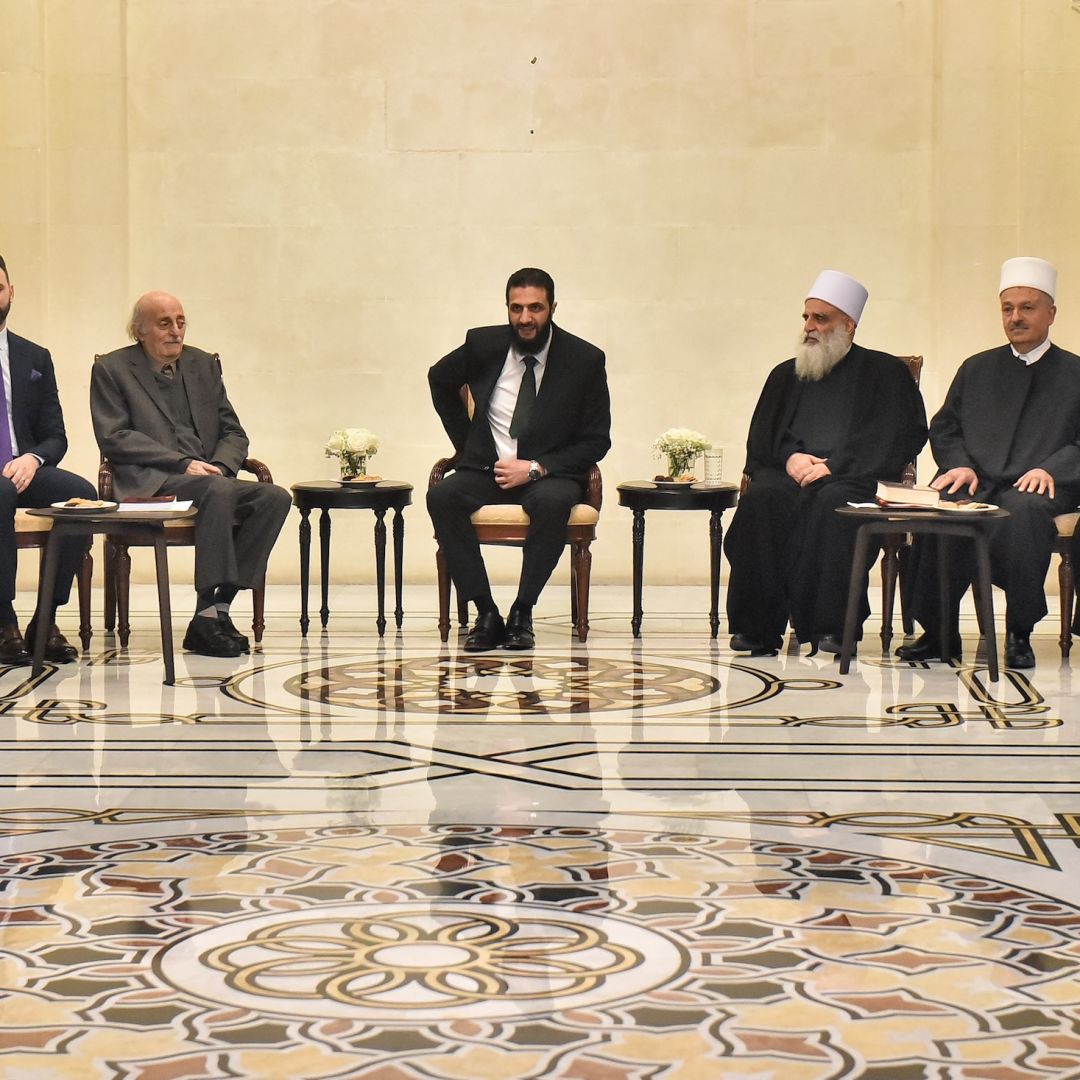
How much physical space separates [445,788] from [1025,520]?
8.78ft

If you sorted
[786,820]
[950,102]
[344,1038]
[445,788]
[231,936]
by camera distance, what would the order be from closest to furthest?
[344,1038], [231,936], [786,820], [445,788], [950,102]

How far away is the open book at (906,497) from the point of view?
5.39 meters

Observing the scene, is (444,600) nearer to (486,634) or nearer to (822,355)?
(486,634)

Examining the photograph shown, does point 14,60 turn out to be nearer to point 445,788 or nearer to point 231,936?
point 445,788

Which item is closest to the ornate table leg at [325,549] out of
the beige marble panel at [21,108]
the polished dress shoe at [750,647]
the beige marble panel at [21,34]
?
the polished dress shoe at [750,647]

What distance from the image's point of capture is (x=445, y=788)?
12.3 feet

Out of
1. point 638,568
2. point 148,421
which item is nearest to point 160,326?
point 148,421

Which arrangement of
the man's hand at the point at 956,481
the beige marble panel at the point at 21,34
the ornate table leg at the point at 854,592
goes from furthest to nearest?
1. the beige marble panel at the point at 21,34
2. the man's hand at the point at 956,481
3. the ornate table leg at the point at 854,592

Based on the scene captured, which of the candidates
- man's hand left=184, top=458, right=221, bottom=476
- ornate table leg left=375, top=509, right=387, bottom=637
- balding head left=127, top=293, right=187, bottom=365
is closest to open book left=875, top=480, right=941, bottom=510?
ornate table leg left=375, top=509, right=387, bottom=637

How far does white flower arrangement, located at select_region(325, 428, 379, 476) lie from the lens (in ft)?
21.1

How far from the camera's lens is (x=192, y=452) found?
627cm

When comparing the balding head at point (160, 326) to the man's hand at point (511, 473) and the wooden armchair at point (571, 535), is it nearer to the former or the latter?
the wooden armchair at point (571, 535)

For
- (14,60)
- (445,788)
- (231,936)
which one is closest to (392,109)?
(14,60)

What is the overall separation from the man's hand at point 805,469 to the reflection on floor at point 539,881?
1039 mm
